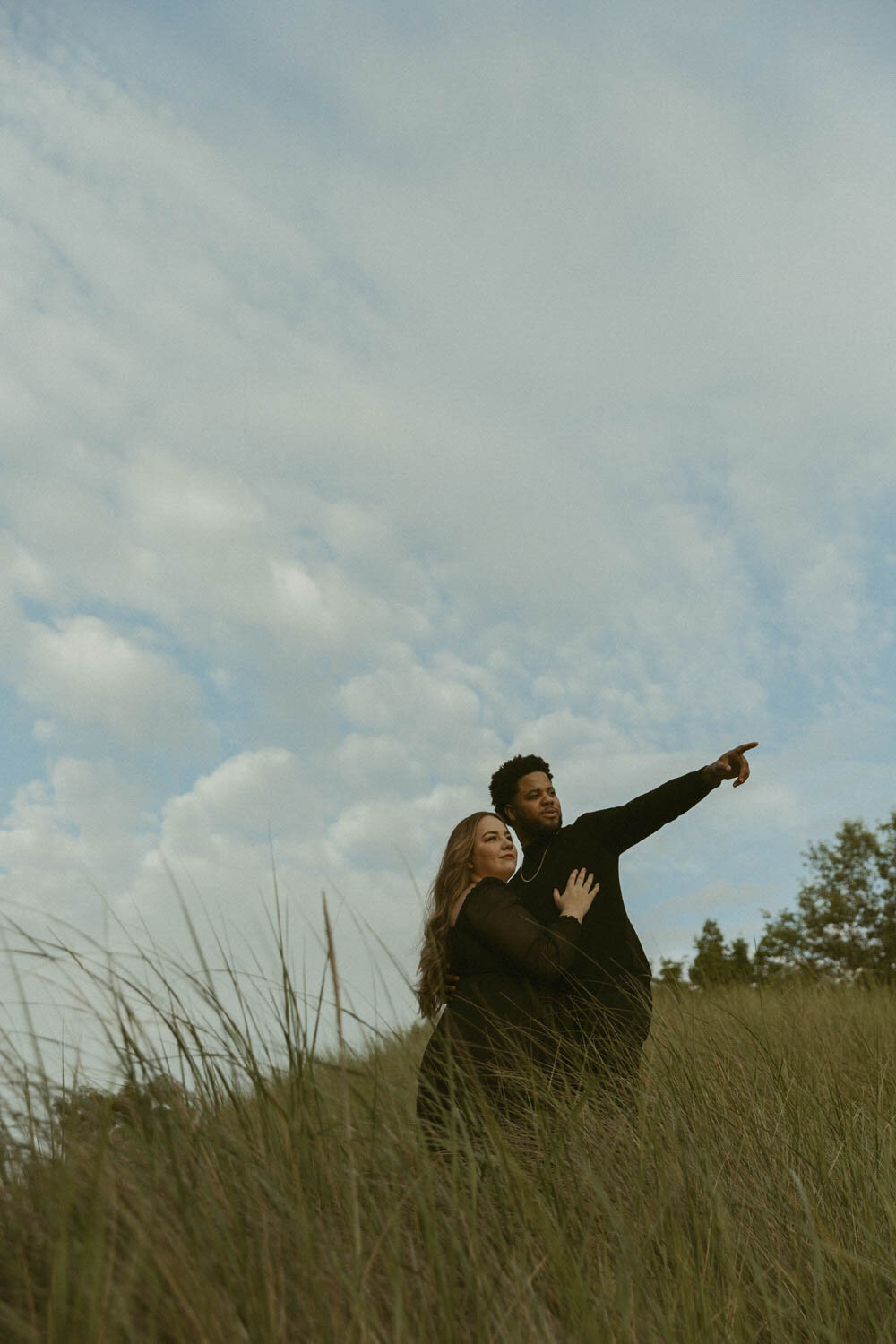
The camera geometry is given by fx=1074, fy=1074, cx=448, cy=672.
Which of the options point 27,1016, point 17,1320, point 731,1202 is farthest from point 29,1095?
point 731,1202

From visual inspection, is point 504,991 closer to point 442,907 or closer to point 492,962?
point 492,962

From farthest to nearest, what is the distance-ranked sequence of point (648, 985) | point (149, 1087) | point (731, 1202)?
point (648, 985) → point (731, 1202) → point (149, 1087)

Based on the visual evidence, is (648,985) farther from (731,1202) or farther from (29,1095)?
(29,1095)

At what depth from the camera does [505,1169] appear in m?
2.78

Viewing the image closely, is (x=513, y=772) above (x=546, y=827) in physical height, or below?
above

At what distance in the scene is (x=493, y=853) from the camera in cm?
499

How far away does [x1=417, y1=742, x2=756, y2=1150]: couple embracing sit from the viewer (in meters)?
4.36

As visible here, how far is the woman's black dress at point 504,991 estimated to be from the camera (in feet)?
14.1

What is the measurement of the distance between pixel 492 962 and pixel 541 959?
1.05 ft

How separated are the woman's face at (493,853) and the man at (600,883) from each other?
422 millimetres

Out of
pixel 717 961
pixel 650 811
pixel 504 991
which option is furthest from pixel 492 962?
pixel 717 961

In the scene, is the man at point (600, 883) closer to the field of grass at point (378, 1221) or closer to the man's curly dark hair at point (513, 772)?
the man's curly dark hair at point (513, 772)

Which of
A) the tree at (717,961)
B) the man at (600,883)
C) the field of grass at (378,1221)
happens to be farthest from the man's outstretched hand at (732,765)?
the tree at (717,961)

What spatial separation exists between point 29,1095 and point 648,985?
131 inches
